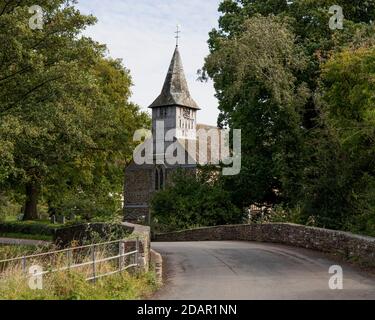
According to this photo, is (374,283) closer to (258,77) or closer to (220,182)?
(258,77)

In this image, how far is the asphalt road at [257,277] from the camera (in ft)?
40.9

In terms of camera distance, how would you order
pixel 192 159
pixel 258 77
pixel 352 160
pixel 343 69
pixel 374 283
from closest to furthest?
pixel 374 283, pixel 343 69, pixel 352 160, pixel 258 77, pixel 192 159

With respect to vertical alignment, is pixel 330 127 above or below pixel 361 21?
below

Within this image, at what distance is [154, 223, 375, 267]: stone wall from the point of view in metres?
17.4

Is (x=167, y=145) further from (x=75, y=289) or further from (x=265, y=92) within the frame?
(x=75, y=289)

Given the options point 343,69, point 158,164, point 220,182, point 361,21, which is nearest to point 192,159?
point 158,164

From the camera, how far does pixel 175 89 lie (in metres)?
68.6

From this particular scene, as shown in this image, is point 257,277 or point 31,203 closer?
point 257,277

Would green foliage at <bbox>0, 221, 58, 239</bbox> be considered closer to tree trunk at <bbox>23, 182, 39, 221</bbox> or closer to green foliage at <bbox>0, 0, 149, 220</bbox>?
tree trunk at <bbox>23, 182, 39, 221</bbox>

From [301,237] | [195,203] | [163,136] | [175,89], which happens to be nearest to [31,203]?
[195,203]

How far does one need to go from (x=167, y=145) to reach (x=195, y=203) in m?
22.8

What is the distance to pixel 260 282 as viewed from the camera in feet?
46.9

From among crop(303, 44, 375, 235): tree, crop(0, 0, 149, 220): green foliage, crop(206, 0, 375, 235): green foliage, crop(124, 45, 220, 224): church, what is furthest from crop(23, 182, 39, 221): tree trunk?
crop(303, 44, 375, 235): tree
